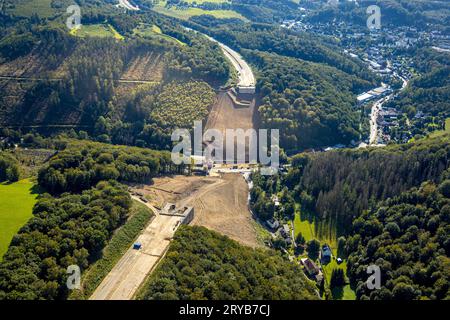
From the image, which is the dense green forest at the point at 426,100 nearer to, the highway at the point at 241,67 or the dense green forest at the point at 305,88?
the dense green forest at the point at 305,88

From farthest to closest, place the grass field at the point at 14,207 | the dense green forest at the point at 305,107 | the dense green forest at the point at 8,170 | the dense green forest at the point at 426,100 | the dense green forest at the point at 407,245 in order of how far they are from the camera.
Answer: the dense green forest at the point at 426,100
the dense green forest at the point at 305,107
the dense green forest at the point at 8,170
the grass field at the point at 14,207
the dense green forest at the point at 407,245

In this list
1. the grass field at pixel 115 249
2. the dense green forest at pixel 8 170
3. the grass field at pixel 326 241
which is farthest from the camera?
the dense green forest at pixel 8 170

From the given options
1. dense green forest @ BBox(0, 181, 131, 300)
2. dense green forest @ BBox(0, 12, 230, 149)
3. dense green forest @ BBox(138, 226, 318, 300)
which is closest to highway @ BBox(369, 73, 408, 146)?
dense green forest @ BBox(0, 12, 230, 149)

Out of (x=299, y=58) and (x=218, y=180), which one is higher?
(x=299, y=58)

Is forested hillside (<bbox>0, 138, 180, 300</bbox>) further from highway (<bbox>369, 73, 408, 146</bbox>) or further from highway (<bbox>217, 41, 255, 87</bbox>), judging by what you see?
highway (<bbox>369, 73, 408, 146</bbox>)

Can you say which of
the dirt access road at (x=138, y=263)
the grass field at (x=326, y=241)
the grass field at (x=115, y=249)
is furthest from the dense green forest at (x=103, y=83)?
the dirt access road at (x=138, y=263)

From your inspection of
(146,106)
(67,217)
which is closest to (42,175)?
(67,217)
